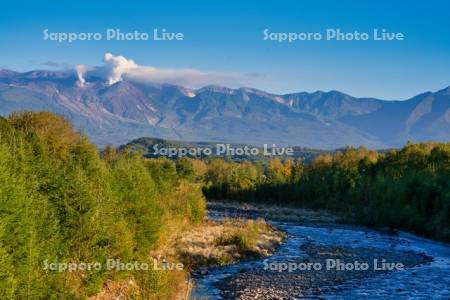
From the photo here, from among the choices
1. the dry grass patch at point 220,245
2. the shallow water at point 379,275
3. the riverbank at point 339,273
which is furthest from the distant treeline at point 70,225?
the dry grass patch at point 220,245

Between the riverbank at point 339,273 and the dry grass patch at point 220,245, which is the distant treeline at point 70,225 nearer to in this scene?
the riverbank at point 339,273

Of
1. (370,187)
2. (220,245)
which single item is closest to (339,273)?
(220,245)

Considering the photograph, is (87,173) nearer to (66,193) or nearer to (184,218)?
(66,193)

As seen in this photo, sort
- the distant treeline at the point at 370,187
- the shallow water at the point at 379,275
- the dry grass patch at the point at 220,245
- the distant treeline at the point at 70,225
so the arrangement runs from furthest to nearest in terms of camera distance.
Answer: the distant treeline at the point at 370,187
the dry grass patch at the point at 220,245
the shallow water at the point at 379,275
the distant treeline at the point at 70,225

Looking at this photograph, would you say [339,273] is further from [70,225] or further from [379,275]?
[70,225]

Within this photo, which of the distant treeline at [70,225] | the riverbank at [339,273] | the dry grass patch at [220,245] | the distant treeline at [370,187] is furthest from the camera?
the distant treeline at [370,187]

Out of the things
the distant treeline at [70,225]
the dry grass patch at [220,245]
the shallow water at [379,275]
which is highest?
the distant treeline at [70,225]
